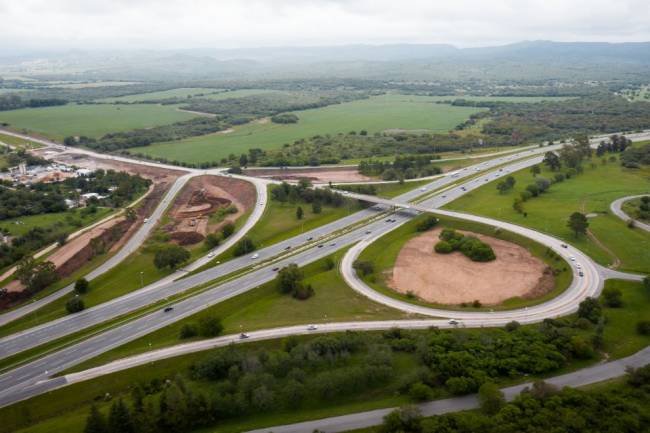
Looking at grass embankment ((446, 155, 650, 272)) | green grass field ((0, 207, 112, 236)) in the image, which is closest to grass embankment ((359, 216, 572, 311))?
grass embankment ((446, 155, 650, 272))

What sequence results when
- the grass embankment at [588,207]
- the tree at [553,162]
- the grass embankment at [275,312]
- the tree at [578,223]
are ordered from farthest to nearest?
1. the tree at [553,162]
2. the tree at [578,223]
3. the grass embankment at [588,207]
4. the grass embankment at [275,312]

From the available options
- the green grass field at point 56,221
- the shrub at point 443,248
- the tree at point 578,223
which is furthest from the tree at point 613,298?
the green grass field at point 56,221

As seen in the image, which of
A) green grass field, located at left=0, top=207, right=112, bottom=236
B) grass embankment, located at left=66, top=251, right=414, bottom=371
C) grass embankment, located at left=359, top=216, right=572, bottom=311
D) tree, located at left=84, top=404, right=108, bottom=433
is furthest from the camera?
green grass field, located at left=0, top=207, right=112, bottom=236

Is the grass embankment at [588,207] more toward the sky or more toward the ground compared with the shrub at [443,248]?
more toward the sky

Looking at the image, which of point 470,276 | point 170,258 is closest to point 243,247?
point 170,258

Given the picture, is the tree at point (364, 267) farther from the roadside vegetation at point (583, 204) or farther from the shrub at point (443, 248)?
the roadside vegetation at point (583, 204)

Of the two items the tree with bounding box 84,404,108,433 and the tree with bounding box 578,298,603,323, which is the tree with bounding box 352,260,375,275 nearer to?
the tree with bounding box 578,298,603,323

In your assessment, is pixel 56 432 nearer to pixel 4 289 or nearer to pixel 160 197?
pixel 4 289
